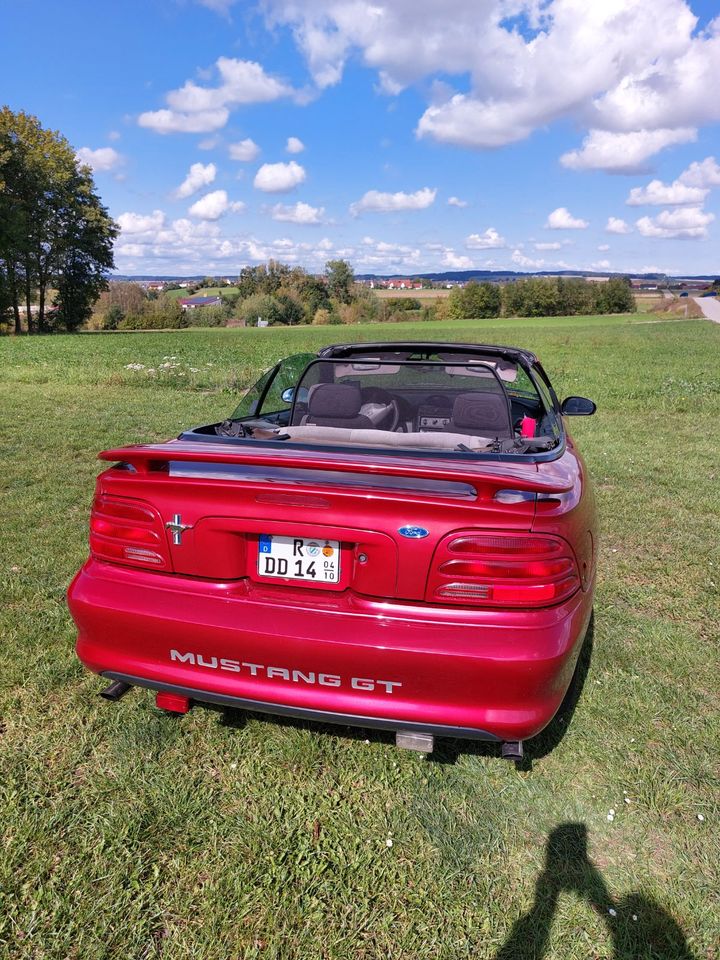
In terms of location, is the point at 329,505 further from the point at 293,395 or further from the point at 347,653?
the point at 293,395

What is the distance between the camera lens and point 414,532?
1930mm

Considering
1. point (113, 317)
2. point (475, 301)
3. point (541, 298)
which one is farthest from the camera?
point (541, 298)

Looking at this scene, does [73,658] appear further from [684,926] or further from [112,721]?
[684,926]

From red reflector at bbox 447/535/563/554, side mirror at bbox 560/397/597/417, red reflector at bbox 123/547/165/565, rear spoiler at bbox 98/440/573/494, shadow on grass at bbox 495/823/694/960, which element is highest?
side mirror at bbox 560/397/597/417

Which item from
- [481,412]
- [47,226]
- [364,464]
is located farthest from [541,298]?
[364,464]

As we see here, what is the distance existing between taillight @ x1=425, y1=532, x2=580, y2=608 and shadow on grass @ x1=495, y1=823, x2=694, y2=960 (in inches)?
34.3

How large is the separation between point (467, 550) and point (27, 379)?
1431 cm

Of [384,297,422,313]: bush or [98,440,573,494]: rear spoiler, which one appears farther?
[384,297,422,313]: bush

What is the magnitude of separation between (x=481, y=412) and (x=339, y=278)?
9362 centimetres

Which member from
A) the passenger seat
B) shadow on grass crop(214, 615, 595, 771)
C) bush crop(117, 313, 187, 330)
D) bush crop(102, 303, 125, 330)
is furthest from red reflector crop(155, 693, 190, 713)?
bush crop(117, 313, 187, 330)

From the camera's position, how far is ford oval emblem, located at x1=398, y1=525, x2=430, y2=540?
6.33ft

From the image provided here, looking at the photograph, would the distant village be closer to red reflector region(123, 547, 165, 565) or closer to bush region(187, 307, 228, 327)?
bush region(187, 307, 228, 327)

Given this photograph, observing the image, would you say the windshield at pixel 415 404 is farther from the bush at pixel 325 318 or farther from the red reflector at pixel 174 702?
the bush at pixel 325 318

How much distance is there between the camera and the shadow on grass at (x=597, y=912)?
5.88ft
